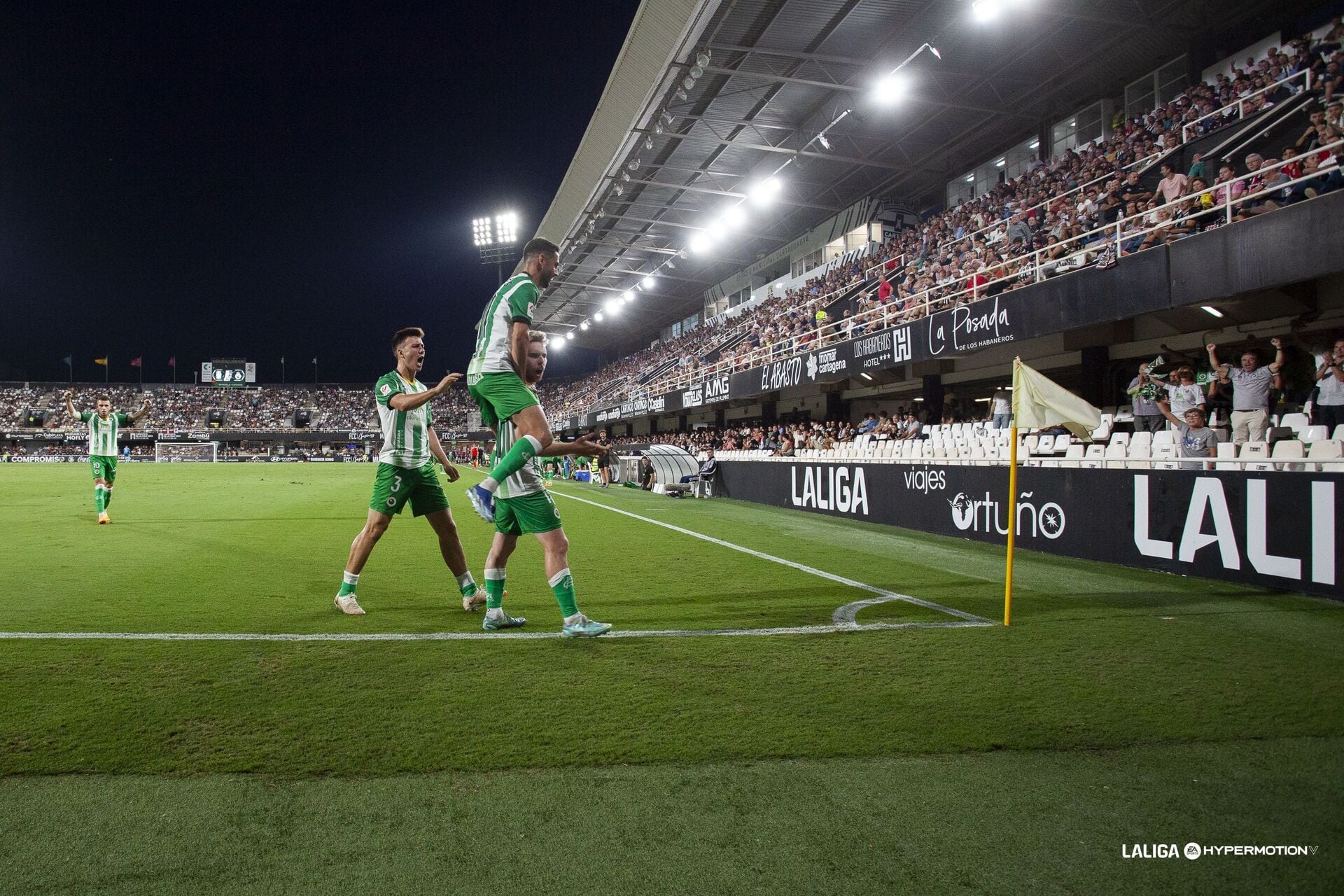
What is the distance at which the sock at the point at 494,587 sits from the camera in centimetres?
521

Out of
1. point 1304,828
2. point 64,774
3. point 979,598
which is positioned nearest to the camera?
point 1304,828

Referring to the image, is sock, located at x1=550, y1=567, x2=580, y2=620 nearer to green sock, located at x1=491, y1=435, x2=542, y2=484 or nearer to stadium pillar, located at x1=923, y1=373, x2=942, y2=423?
green sock, located at x1=491, y1=435, x2=542, y2=484

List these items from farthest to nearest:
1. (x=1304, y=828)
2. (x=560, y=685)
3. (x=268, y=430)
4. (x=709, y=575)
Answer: (x=268, y=430), (x=709, y=575), (x=560, y=685), (x=1304, y=828)

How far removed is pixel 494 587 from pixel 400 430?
59.6 inches

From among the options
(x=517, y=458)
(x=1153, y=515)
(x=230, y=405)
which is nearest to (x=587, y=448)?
(x=517, y=458)

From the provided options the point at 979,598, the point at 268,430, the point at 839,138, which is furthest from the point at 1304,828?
the point at 268,430

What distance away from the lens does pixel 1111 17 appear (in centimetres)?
1816

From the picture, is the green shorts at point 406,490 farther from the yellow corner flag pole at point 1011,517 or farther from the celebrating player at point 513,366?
the yellow corner flag pole at point 1011,517

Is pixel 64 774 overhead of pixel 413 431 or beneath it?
beneath

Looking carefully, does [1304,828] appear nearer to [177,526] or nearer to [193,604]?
[193,604]

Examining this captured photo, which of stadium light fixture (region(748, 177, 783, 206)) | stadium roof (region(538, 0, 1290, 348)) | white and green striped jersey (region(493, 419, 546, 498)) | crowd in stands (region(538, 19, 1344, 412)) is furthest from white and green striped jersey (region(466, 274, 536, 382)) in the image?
stadium light fixture (region(748, 177, 783, 206))

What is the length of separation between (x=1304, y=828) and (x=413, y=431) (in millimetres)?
5491

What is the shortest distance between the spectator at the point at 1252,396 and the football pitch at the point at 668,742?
3.36 meters

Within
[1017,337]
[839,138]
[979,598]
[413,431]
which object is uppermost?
[839,138]
